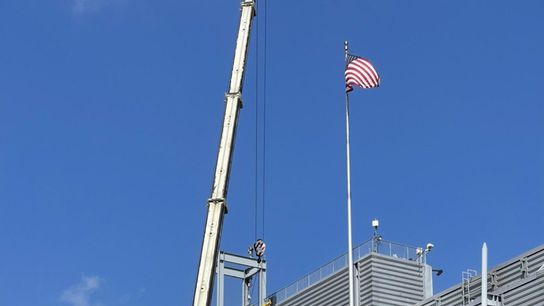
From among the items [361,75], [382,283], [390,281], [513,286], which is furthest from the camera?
[390,281]

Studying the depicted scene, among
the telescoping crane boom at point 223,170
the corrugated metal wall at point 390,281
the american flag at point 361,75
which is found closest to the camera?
the telescoping crane boom at point 223,170

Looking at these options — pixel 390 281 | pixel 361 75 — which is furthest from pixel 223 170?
pixel 390 281

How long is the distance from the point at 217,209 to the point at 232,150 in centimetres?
283

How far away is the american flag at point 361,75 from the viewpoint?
51250 millimetres

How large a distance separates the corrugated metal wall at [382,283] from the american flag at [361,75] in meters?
13.6

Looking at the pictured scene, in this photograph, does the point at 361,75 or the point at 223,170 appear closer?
the point at 223,170

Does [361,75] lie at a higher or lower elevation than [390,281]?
higher

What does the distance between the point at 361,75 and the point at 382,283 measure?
47.3 feet

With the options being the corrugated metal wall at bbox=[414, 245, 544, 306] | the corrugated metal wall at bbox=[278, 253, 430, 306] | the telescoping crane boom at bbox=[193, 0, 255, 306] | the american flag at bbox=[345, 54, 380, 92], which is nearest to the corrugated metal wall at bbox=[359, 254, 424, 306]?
the corrugated metal wall at bbox=[278, 253, 430, 306]

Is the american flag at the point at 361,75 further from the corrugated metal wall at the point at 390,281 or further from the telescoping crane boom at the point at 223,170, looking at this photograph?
the corrugated metal wall at the point at 390,281

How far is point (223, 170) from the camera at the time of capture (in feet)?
134

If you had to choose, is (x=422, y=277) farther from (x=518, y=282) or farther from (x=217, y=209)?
(x=217, y=209)

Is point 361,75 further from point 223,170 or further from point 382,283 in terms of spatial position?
point 382,283

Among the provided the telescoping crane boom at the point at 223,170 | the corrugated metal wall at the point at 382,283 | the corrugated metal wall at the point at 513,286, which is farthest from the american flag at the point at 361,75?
the corrugated metal wall at the point at 382,283
